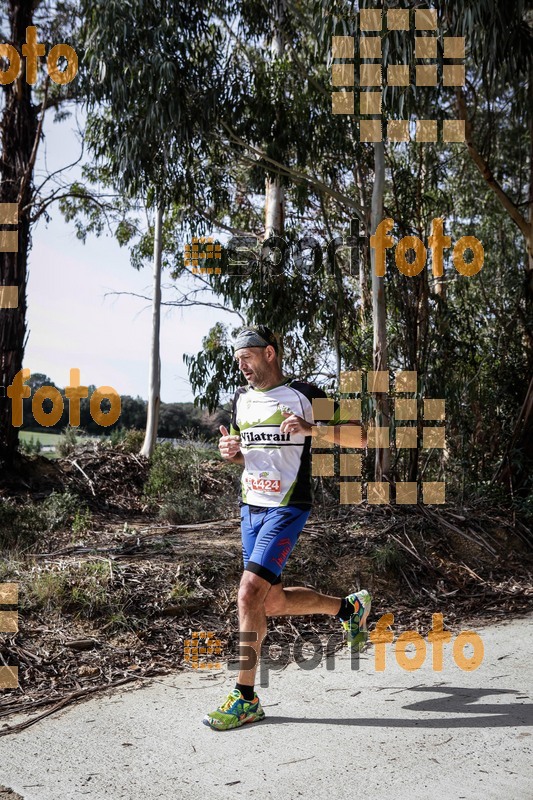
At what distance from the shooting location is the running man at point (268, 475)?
4457 millimetres

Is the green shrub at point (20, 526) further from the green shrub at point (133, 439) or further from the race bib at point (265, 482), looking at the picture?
the green shrub at point (133, 439)

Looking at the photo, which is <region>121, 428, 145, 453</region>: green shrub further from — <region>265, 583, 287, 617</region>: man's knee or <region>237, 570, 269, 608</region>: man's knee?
<region>237, 570, 269, 608</region>: man's knee

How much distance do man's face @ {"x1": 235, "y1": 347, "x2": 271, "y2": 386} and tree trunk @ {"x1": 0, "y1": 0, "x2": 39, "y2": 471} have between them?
7.50m

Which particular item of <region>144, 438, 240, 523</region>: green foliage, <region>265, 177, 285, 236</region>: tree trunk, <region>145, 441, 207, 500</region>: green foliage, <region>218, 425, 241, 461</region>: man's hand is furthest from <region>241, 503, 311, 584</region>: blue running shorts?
<region>265, 177, 285, 236</region>: tree trunk

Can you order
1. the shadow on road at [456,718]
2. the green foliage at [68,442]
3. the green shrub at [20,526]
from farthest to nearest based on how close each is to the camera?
the green foliage at [68,442] < the green shrub at [20,526] < the shadow on road at [456,718]

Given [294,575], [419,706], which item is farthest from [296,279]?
[419,706]

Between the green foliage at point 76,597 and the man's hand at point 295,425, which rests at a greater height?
the man's hand at point 295,425

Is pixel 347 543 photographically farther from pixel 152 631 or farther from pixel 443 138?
pixel 443 138

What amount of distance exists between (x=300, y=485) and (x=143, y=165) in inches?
283

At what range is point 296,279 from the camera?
35.1ft

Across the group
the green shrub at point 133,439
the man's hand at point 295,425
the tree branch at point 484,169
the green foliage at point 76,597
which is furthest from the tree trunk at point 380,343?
the green shrub at point 133,439

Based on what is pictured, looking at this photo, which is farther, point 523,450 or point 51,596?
point 523,450

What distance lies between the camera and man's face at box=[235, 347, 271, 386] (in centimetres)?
482

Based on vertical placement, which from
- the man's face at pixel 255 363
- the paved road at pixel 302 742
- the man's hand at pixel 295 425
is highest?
the man's face at pixel 255 363
